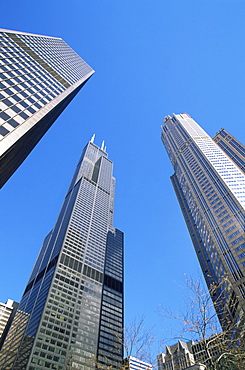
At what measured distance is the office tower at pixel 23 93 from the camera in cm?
3156

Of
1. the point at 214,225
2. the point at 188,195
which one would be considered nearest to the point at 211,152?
the point at 188,195

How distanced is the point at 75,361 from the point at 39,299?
94.2ft

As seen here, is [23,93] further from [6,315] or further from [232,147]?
[6,315]

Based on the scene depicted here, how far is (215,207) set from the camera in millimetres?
85000

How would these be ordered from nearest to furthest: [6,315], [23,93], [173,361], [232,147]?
[173,361]
[23,93]
[232,147]
[6,315]

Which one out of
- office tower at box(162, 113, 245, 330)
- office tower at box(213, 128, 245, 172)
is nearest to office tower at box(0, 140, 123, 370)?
office tower at box(162, 113, 245, 330)

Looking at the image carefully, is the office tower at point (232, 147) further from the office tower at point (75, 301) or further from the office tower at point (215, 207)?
the office tower at point (75, 301)

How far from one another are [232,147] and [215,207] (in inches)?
2657

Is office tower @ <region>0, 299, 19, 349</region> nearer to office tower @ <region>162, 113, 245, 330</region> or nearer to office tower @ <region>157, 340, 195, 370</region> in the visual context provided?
office tower @ <region>162, 113, 245, 330</region>

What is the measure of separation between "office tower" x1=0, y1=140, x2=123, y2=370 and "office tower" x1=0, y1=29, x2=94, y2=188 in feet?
163

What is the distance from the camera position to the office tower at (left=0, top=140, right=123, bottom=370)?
8331 centimetres

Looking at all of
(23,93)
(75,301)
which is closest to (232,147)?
(75,301)

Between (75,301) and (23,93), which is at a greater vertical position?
(75,301)

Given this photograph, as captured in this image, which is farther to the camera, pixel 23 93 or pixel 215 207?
pixel 215 207
